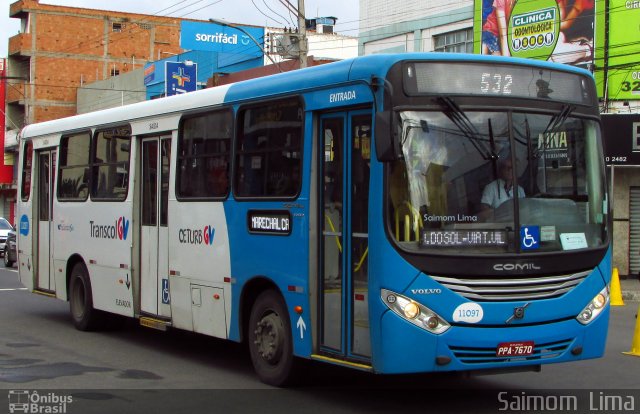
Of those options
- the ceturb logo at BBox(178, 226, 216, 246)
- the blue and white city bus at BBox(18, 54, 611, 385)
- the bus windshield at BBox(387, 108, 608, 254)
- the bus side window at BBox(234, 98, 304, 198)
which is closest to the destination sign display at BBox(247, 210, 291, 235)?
the blue and white city bus at BBox(18, 54, 611, 385)

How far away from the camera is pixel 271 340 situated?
9523 mm

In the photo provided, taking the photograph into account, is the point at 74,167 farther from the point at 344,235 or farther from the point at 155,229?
the point at 344,235

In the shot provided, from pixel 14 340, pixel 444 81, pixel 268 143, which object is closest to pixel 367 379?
pixel 268 143

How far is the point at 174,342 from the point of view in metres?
13.0

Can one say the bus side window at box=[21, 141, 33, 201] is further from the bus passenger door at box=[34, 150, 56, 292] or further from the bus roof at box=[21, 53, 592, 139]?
the bus roof at box=[21, 53, 592, 139]

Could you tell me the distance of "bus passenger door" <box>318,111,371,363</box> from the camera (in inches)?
327

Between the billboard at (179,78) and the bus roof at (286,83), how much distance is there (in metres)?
22.9

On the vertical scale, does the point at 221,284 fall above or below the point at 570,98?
below

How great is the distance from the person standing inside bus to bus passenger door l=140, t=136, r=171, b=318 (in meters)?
4.91

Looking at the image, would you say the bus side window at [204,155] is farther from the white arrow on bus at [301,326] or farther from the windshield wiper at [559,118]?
the windshield wiper at [559,118]

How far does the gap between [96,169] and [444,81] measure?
6.96 meters

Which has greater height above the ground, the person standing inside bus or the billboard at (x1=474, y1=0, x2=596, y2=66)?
the billboard at (x1=474, y1=0, x2=596, y2=66)

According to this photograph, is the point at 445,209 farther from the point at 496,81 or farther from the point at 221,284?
the point at 221,284

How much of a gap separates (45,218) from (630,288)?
1381 centimetres
